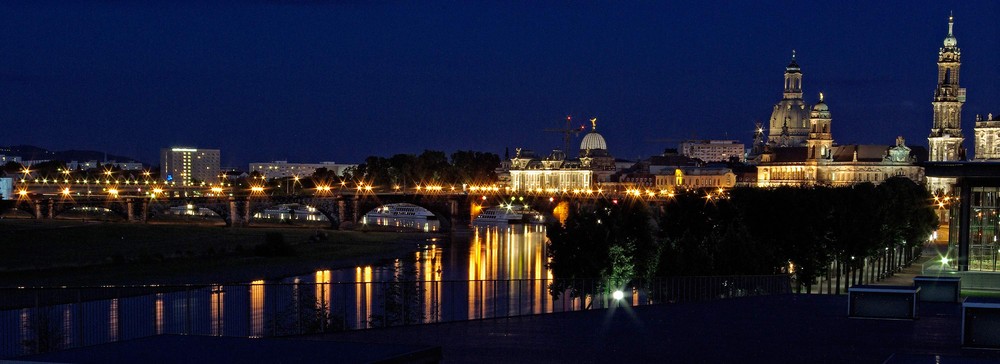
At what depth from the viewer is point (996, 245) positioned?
137 feet

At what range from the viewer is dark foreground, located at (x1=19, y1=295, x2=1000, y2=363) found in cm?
1958

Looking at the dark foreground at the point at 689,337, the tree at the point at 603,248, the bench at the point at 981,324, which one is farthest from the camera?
the tree at the point at 603,248

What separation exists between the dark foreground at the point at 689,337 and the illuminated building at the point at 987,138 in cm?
12820

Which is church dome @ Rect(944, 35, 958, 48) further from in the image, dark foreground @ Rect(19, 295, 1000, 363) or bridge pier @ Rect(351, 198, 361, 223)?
dark foreground @ Rect(19, 295, 1000, 363)

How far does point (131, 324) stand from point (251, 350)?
69.9 ft

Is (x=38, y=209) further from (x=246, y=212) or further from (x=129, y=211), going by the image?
(x=246, y=212)

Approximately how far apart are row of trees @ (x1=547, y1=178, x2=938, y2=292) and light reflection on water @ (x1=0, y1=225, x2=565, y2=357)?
3.35m

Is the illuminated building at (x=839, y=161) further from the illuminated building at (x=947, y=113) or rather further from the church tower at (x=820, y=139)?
the illuminated building at (x=947, y=113)

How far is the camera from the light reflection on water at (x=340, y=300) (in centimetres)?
2602

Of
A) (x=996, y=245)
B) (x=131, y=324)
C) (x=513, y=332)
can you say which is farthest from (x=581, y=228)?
(x=513, y=332)

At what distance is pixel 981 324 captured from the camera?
65.8 ft

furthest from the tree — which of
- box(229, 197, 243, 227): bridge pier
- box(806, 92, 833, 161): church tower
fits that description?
box(806, 92, 833, 161): church tower

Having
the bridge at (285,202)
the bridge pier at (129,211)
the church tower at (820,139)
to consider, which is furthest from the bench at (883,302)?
the church tower at (820,139)

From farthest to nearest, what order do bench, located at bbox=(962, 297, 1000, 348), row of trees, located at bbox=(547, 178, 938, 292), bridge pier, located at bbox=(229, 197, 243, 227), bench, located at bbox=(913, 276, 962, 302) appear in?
bridge pier, located at bbox=(229, 197, 243, 227), row of trees, located at bbox=(547, 178, 938, 292), bench, located at bbox=(913, 276, 962, 302), bench, located at bbox=(962, 297, 1000, 348)
